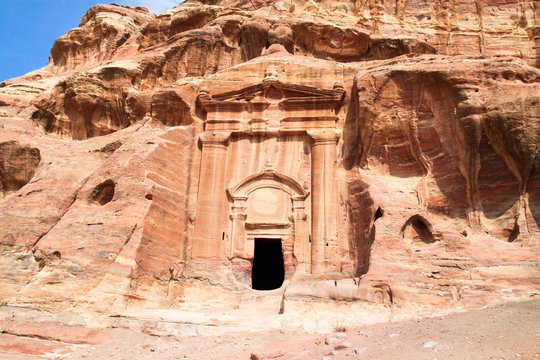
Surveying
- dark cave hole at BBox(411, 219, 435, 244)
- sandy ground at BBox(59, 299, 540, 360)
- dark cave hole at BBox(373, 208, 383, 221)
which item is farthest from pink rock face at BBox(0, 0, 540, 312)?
sandy ground at BBox(59, 299, 540, 360)

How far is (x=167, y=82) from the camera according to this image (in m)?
20.9

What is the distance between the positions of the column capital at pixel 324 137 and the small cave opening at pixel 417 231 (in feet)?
13.3

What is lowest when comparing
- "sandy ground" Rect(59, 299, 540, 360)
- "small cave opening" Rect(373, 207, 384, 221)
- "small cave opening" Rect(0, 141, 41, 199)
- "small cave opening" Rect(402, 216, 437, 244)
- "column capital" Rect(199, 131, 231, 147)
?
"sandy ground" Rect(59, 299, 540, 360)

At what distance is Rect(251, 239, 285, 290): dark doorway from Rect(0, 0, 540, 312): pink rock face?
60 mm

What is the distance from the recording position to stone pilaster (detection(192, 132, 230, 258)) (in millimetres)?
15297

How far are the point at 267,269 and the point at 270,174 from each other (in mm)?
4515

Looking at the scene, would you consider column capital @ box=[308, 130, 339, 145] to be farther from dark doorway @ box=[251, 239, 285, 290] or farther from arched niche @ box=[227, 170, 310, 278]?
dark doorway @ box=[251, 239, 285, 290]

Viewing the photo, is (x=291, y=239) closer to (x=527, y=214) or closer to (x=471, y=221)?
(x=471, y=221)

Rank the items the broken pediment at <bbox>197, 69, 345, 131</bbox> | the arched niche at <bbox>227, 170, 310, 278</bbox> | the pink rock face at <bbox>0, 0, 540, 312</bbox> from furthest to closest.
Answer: the broken pediment at <bbox>197, 69, 345, 131</bbox>, the arched niche at <bbox>227, 170, 310, 278</bbox>, the pink rock face at <bbox>0, 0, 540, 312</bbox>

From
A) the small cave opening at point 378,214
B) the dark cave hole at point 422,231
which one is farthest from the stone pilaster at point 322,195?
the dark cave hole at point 422,231

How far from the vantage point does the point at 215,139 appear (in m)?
16.9

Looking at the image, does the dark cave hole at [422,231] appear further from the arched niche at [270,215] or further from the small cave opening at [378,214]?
the arched niche at [270,215]

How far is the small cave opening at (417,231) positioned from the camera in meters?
13.4

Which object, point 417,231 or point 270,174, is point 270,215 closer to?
point 270,174
